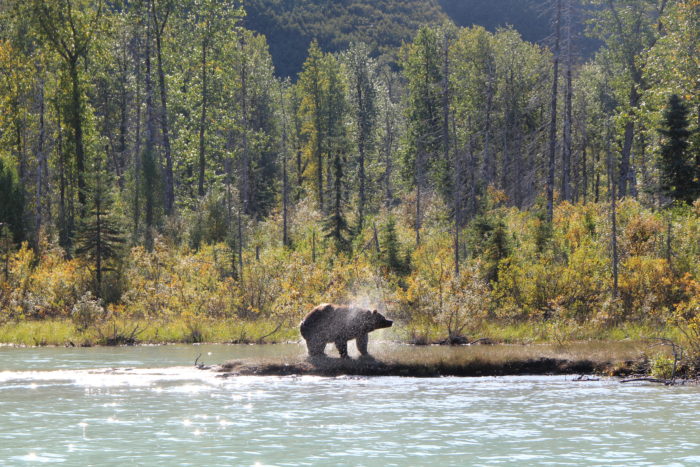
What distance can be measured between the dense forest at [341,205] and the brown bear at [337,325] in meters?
5.56

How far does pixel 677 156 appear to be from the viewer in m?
32.9

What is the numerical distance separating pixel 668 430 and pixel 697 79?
2366 centimetres

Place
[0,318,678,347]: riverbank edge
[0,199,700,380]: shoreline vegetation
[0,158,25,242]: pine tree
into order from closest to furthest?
[0,318,678,347]: riverbank edge → [0,199,700,380]: shoreline vegetation → [0,158,25,242]: pine tree

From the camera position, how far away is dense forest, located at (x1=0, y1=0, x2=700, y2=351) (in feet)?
93.9

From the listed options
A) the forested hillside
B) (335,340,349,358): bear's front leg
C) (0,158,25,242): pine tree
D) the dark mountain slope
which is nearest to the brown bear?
(335,340,349,358): bear's front leg

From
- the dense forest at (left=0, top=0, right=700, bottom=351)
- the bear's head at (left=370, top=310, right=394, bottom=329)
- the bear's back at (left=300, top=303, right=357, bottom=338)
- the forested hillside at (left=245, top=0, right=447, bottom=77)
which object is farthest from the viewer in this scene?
the forested hillside at (left=245, top=0, right=447, bottom=77)

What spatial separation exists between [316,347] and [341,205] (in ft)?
74.5

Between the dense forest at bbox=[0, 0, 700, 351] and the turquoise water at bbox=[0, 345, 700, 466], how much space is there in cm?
613

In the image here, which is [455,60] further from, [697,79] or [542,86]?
[697,79]

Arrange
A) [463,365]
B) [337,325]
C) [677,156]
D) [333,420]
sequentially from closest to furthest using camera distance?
[333,420]
[337,325]
[463,365]
[677,156]

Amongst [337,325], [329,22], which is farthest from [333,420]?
[329,22]

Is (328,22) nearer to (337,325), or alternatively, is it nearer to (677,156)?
(677,156)

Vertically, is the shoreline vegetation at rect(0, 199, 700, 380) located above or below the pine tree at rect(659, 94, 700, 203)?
below

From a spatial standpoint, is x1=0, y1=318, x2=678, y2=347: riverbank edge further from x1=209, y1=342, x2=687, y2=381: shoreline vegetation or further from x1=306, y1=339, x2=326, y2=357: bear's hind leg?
x1=306, y1=339, x2=326, y2=357: bear's hind leg
